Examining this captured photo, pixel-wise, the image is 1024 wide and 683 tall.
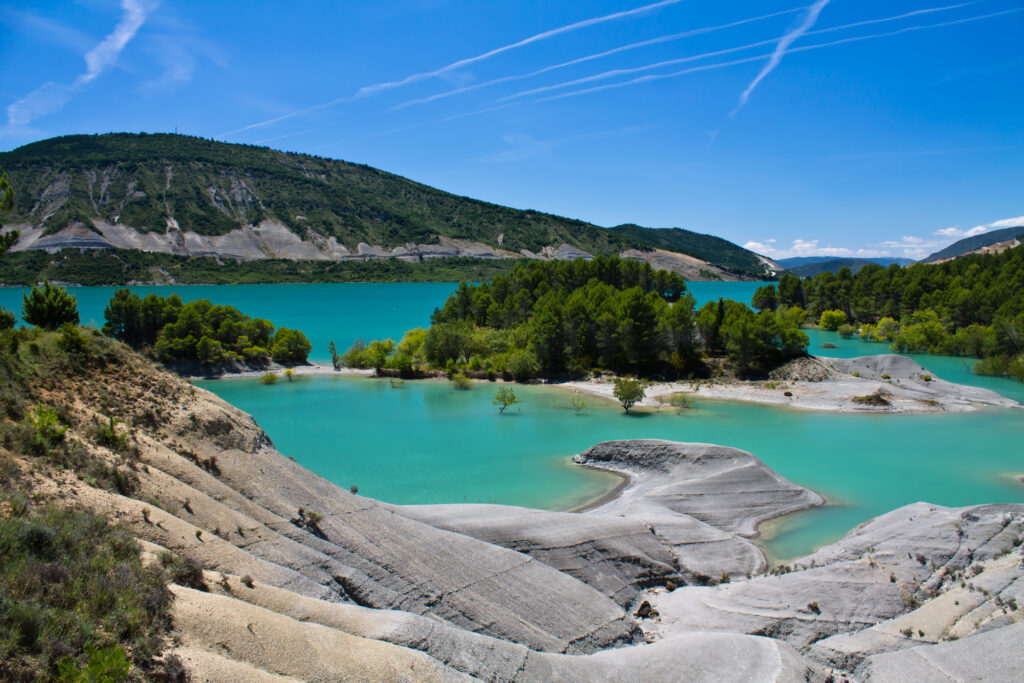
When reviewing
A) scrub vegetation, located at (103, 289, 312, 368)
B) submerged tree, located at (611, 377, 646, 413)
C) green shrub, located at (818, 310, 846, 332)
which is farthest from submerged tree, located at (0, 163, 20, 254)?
green shrub, located at (818, 310, 846, 332)

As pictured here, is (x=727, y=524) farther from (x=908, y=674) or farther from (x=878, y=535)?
(x=908, y=674)

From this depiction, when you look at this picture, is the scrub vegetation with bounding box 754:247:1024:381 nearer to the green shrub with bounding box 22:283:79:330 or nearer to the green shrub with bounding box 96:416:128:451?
the green shrub with bounding box 96:416:128:451

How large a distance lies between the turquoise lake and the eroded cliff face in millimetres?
6194

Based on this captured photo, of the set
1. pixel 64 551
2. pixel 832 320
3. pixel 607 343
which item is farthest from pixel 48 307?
pixel 832 320

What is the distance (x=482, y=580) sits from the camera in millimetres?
15633

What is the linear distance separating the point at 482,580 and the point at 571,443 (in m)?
28.4

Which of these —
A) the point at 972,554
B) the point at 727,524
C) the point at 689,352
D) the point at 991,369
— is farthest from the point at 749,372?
the point at 972,554

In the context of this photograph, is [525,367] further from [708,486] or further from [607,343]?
[708,486]

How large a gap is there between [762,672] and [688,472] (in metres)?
20.2

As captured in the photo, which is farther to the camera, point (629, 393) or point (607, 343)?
point (607, 343)

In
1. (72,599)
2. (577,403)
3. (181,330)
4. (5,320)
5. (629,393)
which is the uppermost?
(5,320)

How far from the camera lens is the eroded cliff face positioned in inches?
417

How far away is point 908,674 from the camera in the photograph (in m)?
12.7

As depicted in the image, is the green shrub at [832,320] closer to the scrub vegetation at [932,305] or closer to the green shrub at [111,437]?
the scrub vegetation at [932,305]
